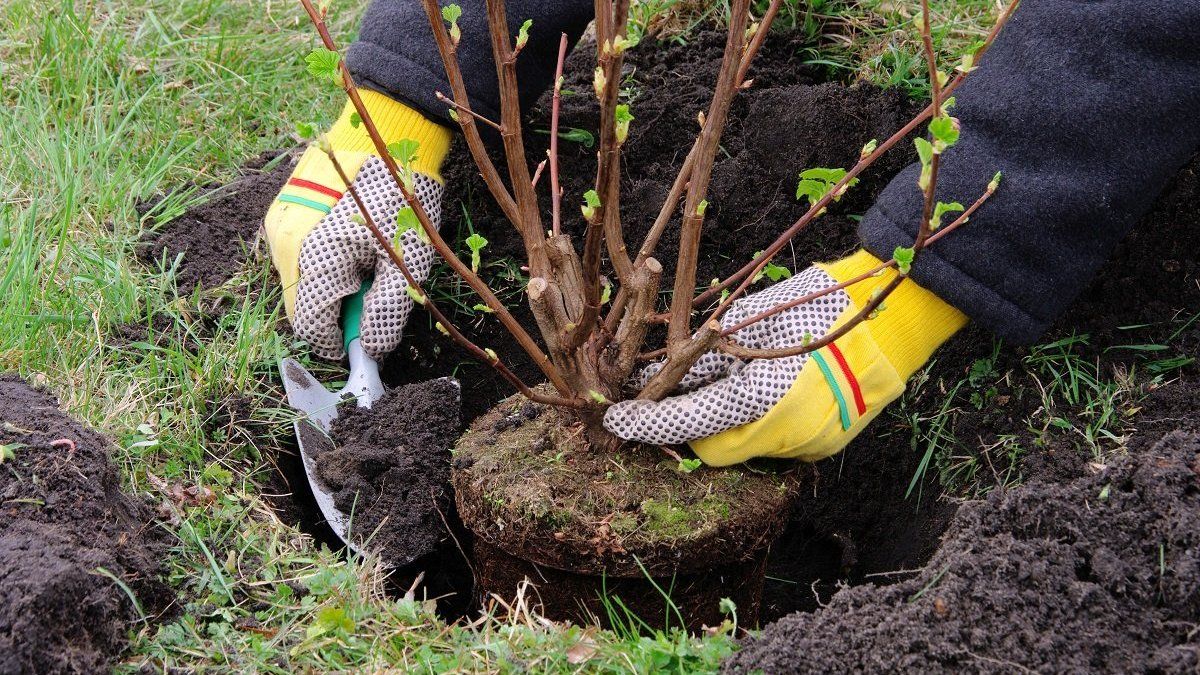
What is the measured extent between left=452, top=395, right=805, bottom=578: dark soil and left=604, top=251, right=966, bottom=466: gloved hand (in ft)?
0.20

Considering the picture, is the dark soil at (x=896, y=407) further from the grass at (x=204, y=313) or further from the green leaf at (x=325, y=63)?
the green leaf at (x=325, y=63)

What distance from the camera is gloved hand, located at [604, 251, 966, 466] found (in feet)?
5.91

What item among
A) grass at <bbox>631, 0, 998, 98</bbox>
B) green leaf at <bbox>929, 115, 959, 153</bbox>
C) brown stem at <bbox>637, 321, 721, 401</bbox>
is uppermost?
green leaf at <bbox>929, 115, 959, 153</bbox>

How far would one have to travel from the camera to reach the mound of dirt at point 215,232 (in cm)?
251

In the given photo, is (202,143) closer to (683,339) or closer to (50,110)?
(50,110)

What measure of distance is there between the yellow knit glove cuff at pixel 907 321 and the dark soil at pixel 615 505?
29 cm

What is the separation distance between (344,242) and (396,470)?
1.62 feet

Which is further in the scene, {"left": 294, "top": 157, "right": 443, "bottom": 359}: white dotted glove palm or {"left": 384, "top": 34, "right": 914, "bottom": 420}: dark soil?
{"left": 384, "top": 34, "right": 914, "bottom": 420}: dark soil

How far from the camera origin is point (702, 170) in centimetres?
166

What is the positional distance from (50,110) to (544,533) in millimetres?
1999

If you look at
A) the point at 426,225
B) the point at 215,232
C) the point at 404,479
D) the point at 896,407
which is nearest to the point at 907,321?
the point at 896,407

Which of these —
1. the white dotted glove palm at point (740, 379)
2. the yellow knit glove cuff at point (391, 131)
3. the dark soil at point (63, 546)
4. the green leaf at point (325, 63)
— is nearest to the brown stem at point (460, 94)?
the green leaf at point (325, 63)

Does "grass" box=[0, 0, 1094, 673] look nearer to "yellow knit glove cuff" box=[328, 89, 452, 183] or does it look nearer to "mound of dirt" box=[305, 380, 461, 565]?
"mound of dirt" box=[305, 380, 461, 565]

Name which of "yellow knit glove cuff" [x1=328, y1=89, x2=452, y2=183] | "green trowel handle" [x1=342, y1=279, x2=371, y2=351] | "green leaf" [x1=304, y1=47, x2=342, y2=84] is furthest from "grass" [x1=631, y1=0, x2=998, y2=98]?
"green leaf" [x1=304, y1=47, x2=342, y2=84]
